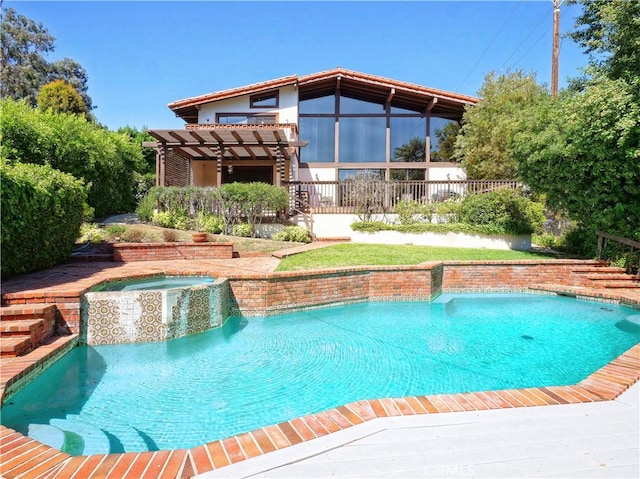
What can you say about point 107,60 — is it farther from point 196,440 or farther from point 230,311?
point 196,440

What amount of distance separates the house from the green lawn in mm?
8895

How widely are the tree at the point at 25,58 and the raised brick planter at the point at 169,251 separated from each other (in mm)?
30739

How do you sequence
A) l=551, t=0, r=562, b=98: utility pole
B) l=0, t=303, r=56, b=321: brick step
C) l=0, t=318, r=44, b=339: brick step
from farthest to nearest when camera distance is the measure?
l=551, t=0, r=562, b=98: utility pole
l=0, t=303, r=56, b=321: brick step
l=0, t=318, r=44, b=339: brick step

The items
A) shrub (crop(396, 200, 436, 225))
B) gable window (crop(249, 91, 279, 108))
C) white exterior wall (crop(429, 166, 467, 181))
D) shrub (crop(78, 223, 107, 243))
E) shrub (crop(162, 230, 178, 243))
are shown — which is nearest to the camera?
shrub (crop(78, 223, 107, 243))

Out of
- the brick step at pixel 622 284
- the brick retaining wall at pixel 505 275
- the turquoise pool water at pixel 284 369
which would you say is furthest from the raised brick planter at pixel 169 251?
the brick step at pixel 622 284

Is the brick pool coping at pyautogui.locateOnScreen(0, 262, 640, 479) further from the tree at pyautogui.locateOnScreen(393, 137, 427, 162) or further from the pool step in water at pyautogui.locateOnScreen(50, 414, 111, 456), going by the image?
the tree at pyautogui.locateOnScreen(393, 137, 427, 162)

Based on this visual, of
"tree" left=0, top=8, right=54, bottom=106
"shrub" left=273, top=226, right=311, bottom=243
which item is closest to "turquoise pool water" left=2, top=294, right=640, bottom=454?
"shrub" left=273, top=226, right=311, bottom=243

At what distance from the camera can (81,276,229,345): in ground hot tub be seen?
17.4 feet

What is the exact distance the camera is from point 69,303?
5105 millimetres

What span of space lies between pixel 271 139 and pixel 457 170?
11229mm

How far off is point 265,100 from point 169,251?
12454 millimetres

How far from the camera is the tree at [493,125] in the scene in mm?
16406

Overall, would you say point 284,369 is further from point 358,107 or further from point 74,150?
point 358,107

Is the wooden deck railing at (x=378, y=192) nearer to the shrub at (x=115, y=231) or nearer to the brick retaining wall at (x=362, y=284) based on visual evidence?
the brick retaining wall at (x=362, y=284)
